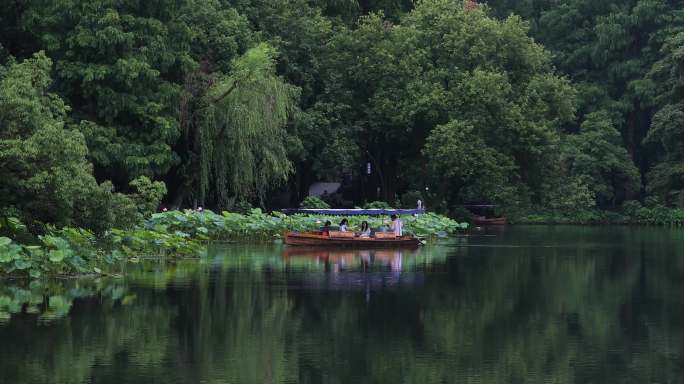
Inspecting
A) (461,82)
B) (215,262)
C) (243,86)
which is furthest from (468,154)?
(215,262)

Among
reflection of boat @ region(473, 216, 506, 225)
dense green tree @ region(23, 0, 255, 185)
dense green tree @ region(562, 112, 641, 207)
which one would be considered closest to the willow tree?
dense green tree @ region(23, 0, 255, 185)

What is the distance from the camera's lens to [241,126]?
1716 inches

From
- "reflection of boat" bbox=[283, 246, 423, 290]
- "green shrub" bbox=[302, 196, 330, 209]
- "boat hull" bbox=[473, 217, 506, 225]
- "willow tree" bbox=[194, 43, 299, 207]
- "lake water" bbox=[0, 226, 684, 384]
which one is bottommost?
"lake water" bbox=[0, 226, 684, 384]

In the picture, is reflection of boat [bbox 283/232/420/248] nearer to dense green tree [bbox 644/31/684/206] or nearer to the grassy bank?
the grassy bank

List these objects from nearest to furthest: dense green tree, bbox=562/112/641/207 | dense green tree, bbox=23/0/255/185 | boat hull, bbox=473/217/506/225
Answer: dense green tree, bbox=23/0/255/185, boat hull, bbox=473/217/506/225, dense green tree, bbox=562/112/641/207

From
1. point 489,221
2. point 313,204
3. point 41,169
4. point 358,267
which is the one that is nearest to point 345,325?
point 41,169

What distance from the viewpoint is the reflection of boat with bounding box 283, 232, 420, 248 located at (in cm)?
3841

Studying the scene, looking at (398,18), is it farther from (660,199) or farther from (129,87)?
(129,87)

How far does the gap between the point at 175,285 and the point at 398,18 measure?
141 ft

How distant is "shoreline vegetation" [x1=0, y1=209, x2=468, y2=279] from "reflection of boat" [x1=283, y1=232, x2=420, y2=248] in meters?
2.76

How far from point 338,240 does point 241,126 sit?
7203 mm

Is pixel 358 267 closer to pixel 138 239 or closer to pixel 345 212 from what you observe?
pixel 138 239

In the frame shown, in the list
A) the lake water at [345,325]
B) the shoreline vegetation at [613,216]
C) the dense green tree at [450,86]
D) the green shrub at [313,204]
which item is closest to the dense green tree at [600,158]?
the shoreline vegetation at [613,216]

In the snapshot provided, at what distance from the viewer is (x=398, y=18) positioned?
212 ft
